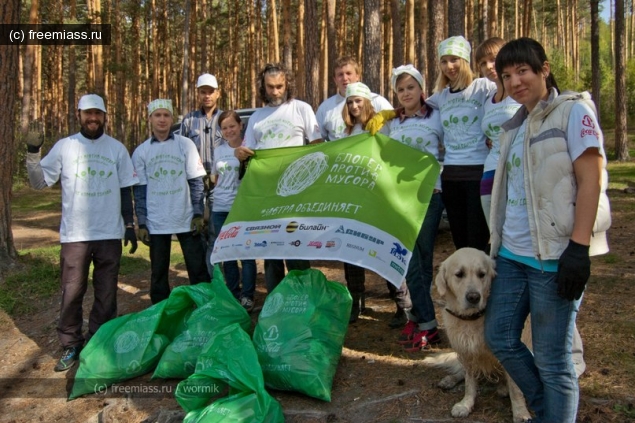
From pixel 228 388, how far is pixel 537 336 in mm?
1945

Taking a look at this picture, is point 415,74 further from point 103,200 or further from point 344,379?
point 103,200

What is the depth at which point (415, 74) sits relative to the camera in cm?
416

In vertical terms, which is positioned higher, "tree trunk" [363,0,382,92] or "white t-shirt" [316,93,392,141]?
"tree trunk" [363,0,382,92]

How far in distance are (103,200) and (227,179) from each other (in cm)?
123

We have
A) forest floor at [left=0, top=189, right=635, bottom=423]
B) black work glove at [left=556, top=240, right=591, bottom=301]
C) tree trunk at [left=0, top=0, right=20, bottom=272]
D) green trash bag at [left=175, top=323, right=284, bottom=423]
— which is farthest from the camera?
tree trunk at [left=0, top=0, right=20, bottom=272]

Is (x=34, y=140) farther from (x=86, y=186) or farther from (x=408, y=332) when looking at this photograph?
(x=408, y=332)

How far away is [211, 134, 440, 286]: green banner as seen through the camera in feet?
12.0

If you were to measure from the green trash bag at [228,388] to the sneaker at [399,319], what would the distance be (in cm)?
183

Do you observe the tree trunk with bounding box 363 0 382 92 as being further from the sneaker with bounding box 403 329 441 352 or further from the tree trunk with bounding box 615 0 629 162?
the tree trunk with bounding box 615 0 629 162

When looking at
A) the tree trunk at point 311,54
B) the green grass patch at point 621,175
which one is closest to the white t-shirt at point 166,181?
the tree trunk at point 311,54

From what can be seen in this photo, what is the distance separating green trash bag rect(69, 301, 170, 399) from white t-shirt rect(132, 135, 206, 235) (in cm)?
113

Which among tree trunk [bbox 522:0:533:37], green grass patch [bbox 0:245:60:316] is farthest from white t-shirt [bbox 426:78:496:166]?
tree trunk [bbox 522:0:533:37]

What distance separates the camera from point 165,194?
526 centimetres

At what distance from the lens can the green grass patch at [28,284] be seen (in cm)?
650
